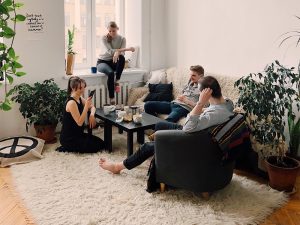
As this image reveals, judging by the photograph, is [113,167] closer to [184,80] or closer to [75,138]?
[75,138]

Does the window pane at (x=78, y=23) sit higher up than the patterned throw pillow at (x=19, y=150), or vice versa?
the window pane at (x=78, y=23)

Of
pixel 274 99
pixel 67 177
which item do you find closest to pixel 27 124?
pixel 67 177

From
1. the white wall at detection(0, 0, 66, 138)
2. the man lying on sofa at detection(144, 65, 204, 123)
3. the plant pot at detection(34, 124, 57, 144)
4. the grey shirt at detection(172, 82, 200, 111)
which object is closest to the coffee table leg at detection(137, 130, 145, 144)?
the man lying on sofa at detection(144, 65, 204, 123)

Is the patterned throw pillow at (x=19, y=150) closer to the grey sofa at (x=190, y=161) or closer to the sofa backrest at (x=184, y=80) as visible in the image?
the grey sofa at (x=190, y=161)

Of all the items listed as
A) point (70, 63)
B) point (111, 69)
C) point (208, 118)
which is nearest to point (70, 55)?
point (70, 63)

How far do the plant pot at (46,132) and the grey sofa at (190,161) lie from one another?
1.82m

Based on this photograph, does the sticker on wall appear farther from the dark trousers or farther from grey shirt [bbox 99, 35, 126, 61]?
the dark trousers

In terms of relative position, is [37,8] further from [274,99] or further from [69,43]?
[274,99]

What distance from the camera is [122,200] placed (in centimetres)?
279

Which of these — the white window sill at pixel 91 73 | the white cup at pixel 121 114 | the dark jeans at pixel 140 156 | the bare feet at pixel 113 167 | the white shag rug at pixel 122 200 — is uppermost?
the white window sill at pixel 91 73

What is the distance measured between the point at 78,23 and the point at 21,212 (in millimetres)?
3146

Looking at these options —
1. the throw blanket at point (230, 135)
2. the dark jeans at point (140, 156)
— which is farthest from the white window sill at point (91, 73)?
the throw blanket at point (230, 135)

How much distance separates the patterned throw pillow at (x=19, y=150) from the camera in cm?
350

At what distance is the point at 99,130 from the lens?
4.65 metres
